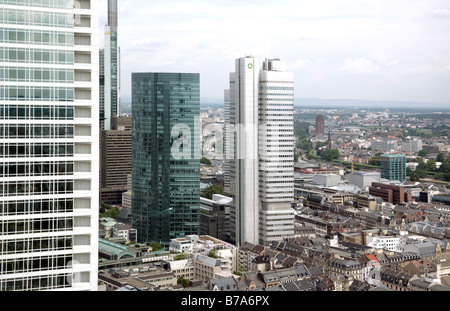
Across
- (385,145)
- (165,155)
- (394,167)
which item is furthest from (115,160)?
(394,167)

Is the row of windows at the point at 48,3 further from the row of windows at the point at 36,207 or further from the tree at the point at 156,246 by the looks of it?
the tree at the point at 156,246

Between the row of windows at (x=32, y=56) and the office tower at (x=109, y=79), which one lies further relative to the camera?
the office tower at (x=109, y=79)

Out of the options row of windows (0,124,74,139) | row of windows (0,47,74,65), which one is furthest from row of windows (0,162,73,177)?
row of windows (0,47,74,65)

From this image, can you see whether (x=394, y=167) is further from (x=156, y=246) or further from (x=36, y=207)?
(x=36, y=207)

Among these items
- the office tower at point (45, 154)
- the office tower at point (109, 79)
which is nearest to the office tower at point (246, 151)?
the office tower at point (45, 154)

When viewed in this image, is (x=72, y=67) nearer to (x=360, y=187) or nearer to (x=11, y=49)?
(x=11, y=49)

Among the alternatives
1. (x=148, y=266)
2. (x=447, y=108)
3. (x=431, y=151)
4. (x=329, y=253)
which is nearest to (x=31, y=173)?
(x=148, y=266)
